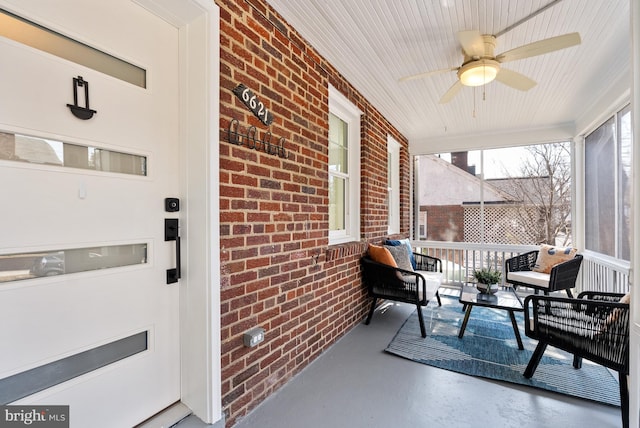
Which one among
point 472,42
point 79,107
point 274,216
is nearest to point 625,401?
point 274,216

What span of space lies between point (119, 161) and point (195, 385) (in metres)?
1.18

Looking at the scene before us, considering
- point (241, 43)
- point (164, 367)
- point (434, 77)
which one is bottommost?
point (164, 367)

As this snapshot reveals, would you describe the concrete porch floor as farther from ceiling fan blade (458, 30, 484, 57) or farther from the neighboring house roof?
the neighboring house roof

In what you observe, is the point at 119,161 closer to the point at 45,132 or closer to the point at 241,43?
the point at 45,132

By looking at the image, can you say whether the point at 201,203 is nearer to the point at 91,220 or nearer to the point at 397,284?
the point at 91,220

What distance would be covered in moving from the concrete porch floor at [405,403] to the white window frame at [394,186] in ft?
8.51

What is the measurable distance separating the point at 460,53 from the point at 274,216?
7.09 ft

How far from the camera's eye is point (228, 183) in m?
1.55

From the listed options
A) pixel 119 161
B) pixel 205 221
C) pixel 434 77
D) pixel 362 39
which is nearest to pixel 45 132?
pixel 119 161

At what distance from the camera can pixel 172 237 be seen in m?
1.46

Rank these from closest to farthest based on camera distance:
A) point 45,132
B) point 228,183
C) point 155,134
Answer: point 45,132, point 155,134, point 228,183

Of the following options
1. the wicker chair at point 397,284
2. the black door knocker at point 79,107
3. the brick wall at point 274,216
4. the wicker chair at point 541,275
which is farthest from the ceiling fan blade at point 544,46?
the black door knocker at point 79,107

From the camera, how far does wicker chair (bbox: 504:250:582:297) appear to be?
3.25m

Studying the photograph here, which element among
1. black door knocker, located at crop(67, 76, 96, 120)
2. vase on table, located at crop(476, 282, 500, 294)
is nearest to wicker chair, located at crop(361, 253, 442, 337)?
vase on table, located at crop(476, 282, 500, 294)
